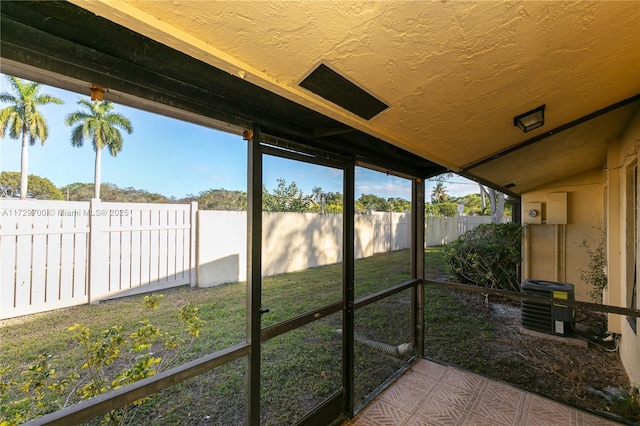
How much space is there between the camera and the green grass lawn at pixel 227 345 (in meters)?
1.23

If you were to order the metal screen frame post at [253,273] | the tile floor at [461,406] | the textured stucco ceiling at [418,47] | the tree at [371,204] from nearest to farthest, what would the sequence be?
the textured stucco ceiling at [418,47] → the metal screen frame post at [253,273] → the tile floor at [461,406] → the tree at [371,204]

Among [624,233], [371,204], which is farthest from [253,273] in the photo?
[624,233]

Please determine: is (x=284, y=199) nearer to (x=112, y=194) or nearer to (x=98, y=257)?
(x=112, y=194)

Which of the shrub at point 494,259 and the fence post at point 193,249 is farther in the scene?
the shrub at point 494,259

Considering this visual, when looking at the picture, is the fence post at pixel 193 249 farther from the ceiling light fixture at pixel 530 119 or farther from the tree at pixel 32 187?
the ceiling light fixture at pixel 530 119

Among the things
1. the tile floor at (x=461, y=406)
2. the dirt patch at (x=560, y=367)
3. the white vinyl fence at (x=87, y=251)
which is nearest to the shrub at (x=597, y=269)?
the dirt patch at (x=560, y=367)

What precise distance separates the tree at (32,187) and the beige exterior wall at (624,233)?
423 cm

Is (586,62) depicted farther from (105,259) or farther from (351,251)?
(105,259)

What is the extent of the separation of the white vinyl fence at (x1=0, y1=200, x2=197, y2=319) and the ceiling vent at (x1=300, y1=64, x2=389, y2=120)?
101cm

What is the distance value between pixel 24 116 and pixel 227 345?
139 centimetres

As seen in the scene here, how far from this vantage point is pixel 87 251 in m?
1.38

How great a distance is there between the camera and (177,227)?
166 cm

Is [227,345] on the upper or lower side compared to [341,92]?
lower

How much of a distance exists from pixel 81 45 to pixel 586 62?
2.20 m
